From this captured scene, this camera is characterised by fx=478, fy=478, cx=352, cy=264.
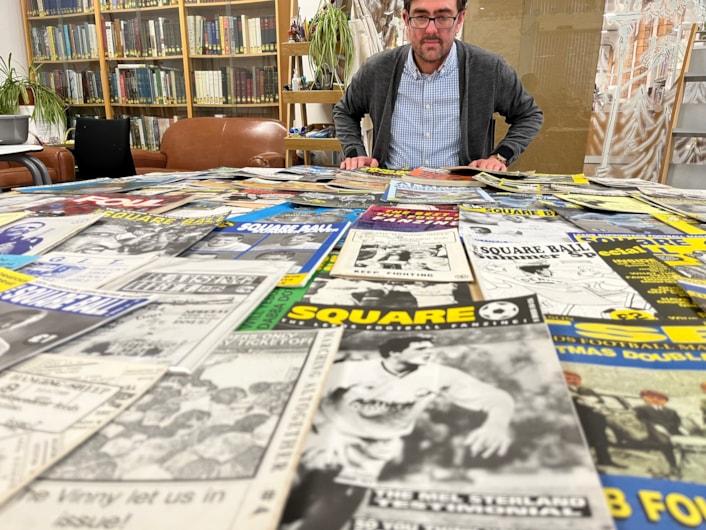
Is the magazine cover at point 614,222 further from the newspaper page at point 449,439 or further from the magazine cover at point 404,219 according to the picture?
the newspaper page at point 449,439

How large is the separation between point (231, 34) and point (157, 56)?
67 cm

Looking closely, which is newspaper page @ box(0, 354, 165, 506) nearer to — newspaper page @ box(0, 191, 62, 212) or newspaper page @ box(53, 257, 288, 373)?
newspaper page @ box(53, 257, 288, 373)

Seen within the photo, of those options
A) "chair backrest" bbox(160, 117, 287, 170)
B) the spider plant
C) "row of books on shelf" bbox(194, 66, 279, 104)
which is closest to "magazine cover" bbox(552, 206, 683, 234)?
"chair backrest" bbox(160, 117, 287, 170)

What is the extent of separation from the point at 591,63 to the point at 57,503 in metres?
3.19

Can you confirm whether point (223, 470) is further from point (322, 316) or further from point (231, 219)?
point (231, 219)

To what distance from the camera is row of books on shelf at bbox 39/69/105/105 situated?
393 cm

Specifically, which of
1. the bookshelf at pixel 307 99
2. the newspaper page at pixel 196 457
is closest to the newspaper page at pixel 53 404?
the newspaper page at pixel 196 457

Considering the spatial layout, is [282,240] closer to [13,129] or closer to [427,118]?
[427,118]

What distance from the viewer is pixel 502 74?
66.7 inches

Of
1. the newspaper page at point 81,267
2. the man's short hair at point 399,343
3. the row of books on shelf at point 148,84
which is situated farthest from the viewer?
the row of books on shelf at point 148,84

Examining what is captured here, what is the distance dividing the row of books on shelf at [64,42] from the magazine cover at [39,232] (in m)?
3.84

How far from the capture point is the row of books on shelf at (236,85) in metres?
3.58

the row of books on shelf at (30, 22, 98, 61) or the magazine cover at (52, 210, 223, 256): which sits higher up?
the row of books on shelf at (30, 22, 98, 61)

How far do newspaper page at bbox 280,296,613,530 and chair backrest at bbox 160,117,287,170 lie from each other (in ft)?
9.17
